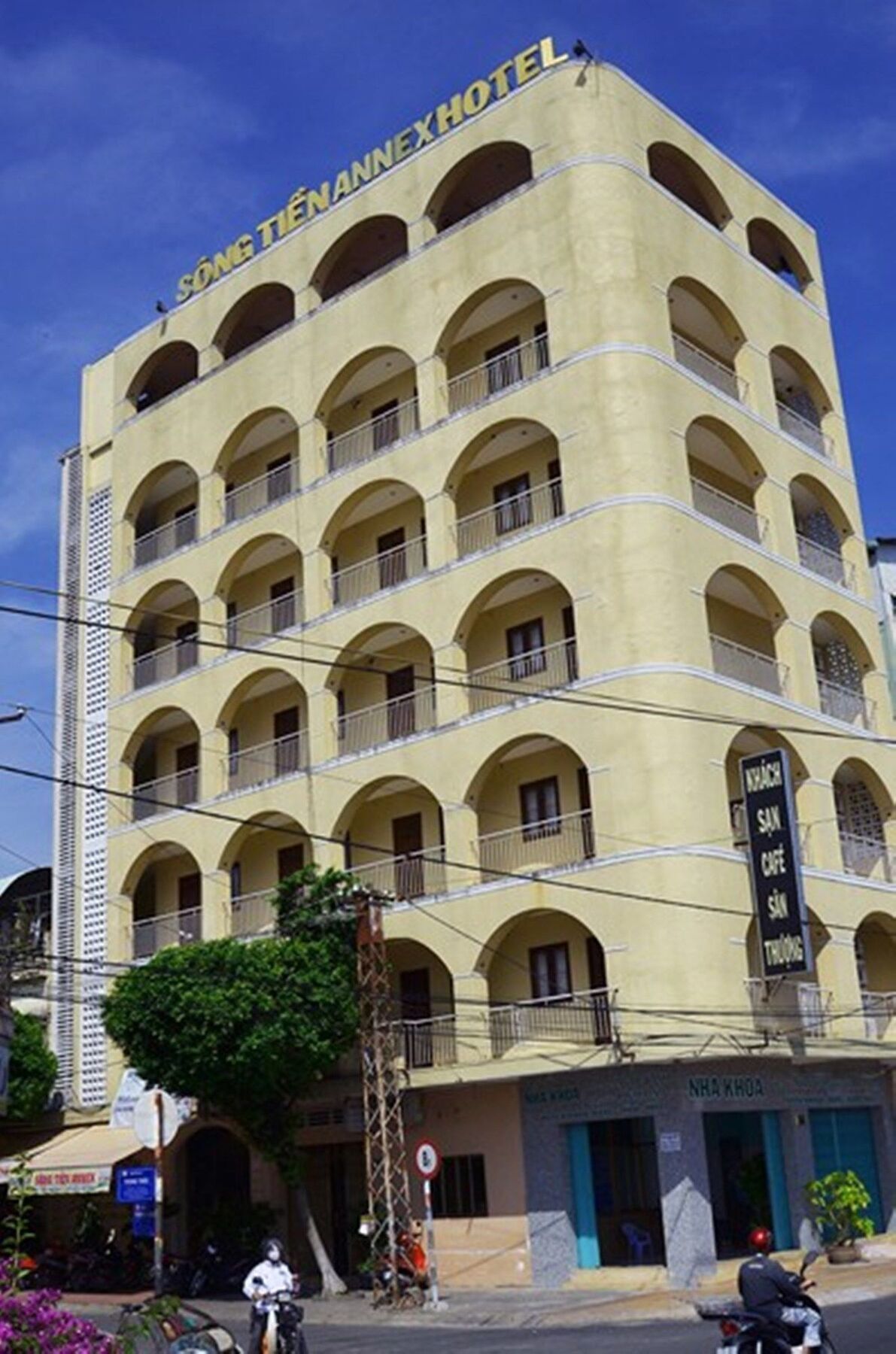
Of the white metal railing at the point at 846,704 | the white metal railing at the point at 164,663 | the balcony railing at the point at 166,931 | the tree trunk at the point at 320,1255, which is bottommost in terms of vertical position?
the tree trunk at the point at 320,1255

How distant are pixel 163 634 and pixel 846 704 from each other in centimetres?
1843

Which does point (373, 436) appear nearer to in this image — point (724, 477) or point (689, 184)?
point (724, 477)

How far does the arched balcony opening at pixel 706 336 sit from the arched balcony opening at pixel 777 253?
157 inches

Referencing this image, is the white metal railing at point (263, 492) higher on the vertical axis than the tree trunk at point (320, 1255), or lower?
higher

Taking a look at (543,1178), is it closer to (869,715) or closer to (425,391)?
(869,715)

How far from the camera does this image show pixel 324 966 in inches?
1245

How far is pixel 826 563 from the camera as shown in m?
38.9

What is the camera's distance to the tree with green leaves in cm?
3028

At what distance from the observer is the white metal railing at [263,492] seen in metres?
40.4

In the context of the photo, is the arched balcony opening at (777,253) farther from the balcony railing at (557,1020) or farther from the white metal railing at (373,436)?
the balcony railing at (557,1020)

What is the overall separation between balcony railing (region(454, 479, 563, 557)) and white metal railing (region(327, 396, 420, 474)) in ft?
9.41

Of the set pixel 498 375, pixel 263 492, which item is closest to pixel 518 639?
pixel 498 375

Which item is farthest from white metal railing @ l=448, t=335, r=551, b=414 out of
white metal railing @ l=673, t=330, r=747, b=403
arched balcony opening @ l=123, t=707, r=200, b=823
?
arched balcony opening @ l=123, t=707, r=200, b=823

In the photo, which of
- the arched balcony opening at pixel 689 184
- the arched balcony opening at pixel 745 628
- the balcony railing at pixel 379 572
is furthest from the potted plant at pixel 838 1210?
the arched balcony opening at pixel 689 184
